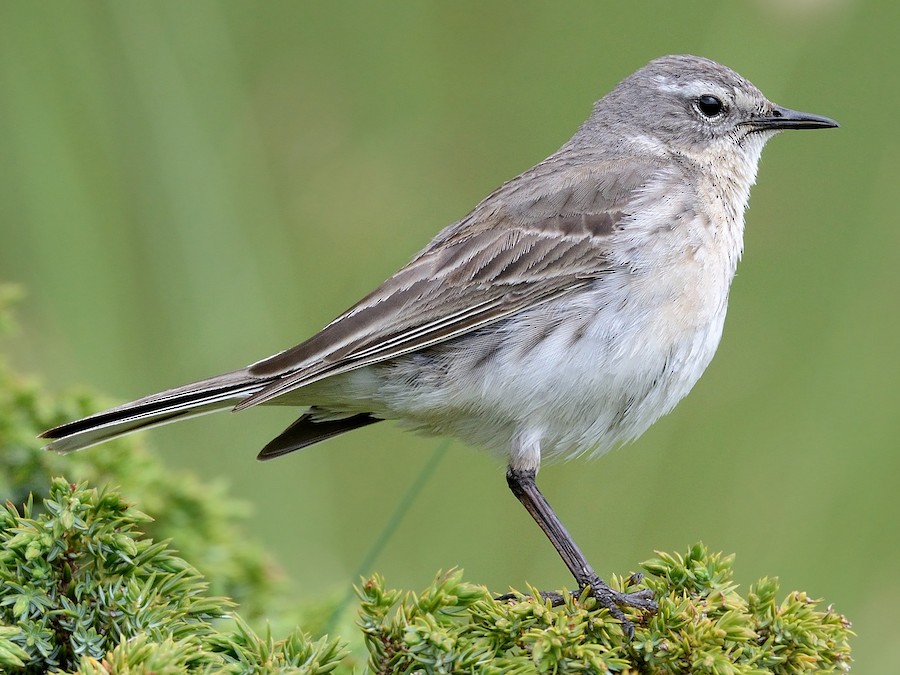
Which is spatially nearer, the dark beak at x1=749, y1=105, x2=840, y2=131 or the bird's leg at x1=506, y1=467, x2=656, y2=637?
the bird's leg at x1=506, y1=467, x2=656, y2=637

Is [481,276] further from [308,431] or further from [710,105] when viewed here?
[710,105]

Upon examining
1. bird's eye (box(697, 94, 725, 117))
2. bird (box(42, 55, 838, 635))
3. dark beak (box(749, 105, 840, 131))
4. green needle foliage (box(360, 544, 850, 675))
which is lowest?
green needle foliage (box(360, 544, 850, 675))

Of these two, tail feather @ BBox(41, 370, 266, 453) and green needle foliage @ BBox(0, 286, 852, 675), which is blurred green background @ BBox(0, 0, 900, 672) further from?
green needle foliage @ BBox(0, 286, 852, 675)

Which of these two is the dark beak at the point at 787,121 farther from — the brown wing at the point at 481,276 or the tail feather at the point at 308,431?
the tail feather at the point at 308,431

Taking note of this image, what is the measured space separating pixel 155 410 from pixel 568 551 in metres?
1.47

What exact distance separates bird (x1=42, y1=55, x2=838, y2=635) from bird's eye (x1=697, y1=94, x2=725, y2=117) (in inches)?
18.0

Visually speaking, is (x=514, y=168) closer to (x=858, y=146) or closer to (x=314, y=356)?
(x=858, y=146)

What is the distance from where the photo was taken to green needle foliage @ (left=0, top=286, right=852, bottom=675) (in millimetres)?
2473

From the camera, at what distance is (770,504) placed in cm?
538

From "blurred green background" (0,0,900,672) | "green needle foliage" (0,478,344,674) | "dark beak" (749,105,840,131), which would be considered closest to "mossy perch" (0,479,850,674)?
"green needle foliage" (0,478,344,674)

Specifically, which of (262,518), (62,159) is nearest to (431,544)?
(262,518)

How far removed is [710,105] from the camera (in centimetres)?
491

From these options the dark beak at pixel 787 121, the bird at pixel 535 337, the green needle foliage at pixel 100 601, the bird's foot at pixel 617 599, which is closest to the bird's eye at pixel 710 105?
the dark beak at pixel 787 121

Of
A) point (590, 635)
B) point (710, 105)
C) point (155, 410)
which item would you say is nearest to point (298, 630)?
point (590, 635)
